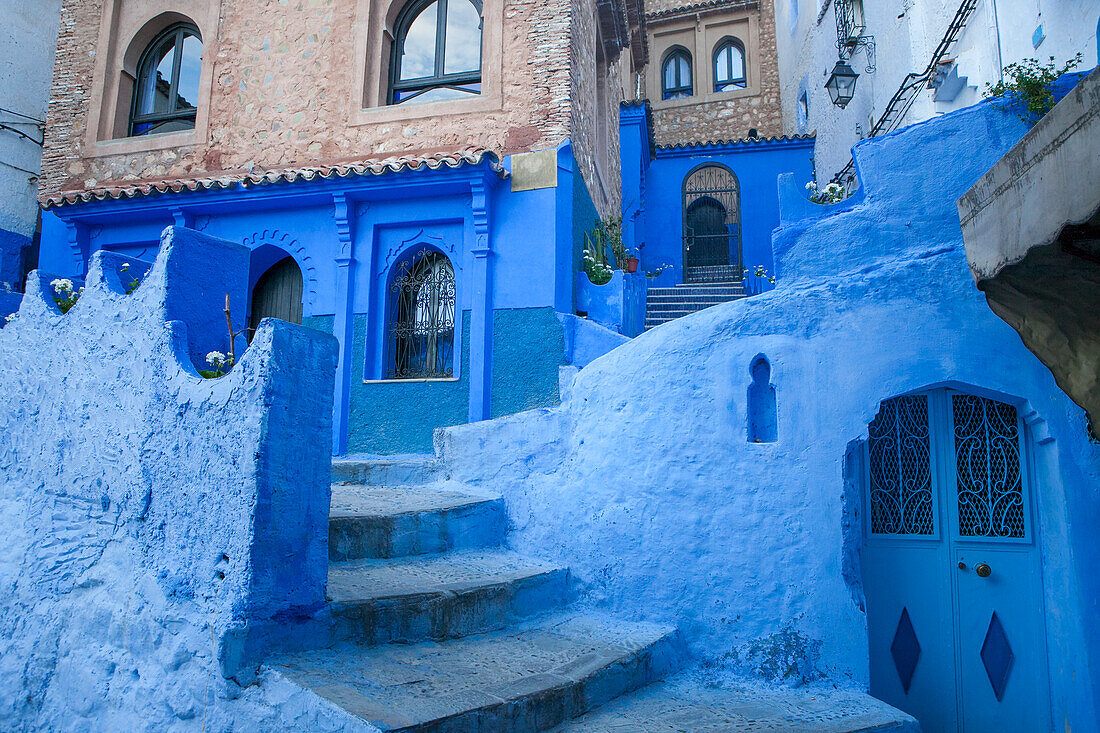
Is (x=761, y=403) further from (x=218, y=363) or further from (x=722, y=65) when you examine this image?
(x=722, y=65)

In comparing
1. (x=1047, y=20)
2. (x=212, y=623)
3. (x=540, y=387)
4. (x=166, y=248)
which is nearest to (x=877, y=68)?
(x=1047, y=20)

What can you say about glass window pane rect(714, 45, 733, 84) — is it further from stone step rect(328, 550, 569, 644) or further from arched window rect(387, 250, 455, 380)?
stone step rect(328, 550, 569, 644)

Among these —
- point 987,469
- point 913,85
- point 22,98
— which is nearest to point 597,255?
point 913,85

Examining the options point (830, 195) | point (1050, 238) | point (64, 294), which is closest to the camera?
point (1050, 238)

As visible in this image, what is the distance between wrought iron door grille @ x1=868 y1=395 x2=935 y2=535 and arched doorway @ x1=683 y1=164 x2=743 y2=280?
10.5 metres

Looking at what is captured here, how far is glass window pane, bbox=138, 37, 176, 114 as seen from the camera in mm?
9961

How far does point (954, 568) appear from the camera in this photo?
15.1 feet

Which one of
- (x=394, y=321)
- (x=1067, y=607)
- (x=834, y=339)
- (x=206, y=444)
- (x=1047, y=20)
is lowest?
(x=1067, y=607)

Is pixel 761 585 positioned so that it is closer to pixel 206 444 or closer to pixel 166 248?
pixel 206 444

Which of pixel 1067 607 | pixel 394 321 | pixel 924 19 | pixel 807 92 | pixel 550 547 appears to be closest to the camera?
pixel 1067 607

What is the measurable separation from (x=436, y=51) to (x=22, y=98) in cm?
598

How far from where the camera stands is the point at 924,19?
8.89 m

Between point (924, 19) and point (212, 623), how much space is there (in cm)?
969

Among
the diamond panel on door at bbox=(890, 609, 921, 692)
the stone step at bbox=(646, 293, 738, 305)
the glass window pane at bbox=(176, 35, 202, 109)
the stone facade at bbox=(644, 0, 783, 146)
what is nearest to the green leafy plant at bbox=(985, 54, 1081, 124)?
the diamond panel on door at bbox=(890, 609, 921, 692)
